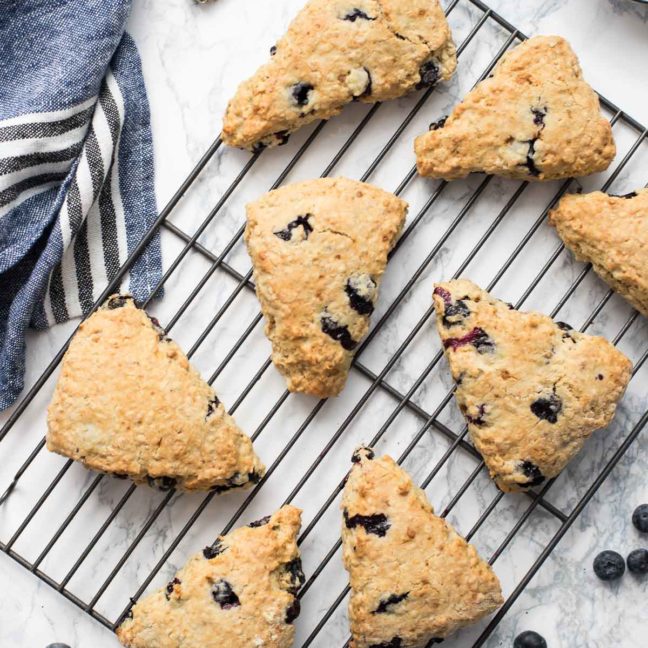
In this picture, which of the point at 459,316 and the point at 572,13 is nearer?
the point at 459,316

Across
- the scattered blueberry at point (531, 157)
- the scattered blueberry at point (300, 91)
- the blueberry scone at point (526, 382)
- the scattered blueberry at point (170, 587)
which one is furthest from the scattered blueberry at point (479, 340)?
the scattered blueberry at point (170, 587)

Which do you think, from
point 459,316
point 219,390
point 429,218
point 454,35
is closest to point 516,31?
point 454,35

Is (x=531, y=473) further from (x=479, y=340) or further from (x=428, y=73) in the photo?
(x=428, y=73)

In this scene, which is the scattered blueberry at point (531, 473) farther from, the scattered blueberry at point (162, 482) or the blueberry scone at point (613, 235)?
the scattered blueberry at point (162, 482)

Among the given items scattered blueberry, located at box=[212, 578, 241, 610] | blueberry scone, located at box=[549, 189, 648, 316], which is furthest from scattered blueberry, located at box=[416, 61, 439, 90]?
scattered blueberry, located at box=[212, 578, 241, 610]

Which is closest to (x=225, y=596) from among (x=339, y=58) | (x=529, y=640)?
(x=529, y=640)

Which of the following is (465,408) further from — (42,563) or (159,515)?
(42,563)

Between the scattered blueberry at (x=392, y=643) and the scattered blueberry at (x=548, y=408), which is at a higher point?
the scattered blueberry at (x=548, y=408)
